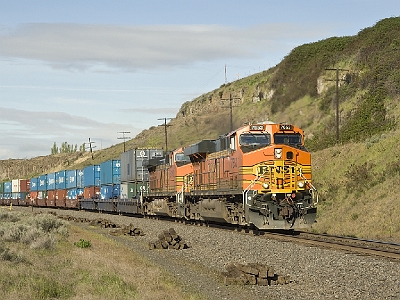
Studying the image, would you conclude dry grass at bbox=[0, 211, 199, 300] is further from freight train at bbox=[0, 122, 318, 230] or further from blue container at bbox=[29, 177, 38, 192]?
blue container at bbox=[29, 177, 38, 192]

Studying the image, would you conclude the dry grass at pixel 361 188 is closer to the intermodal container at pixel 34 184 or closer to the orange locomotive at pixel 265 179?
the orange locomotive at pixel 265 179

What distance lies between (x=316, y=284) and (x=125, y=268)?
4763 mm

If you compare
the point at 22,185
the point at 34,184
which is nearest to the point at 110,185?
the point at 34,184

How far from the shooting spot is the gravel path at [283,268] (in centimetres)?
1302

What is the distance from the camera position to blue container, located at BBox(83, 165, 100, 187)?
5969 cm

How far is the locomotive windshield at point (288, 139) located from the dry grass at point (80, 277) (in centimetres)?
851

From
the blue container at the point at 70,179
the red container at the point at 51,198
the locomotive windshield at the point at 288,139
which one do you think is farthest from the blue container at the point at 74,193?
the locomotive windshield at the point at 288,139

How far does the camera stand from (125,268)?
627 inches

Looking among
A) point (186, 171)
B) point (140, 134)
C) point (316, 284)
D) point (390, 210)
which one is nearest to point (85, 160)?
point (140, 134)

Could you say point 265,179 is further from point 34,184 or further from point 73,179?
point 34,184

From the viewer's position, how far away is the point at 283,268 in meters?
16.7

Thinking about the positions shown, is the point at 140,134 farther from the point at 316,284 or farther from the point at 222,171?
the point at 316,284

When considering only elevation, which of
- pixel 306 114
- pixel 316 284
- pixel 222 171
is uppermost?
pixel 306 114

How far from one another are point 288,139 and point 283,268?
32.7ft
